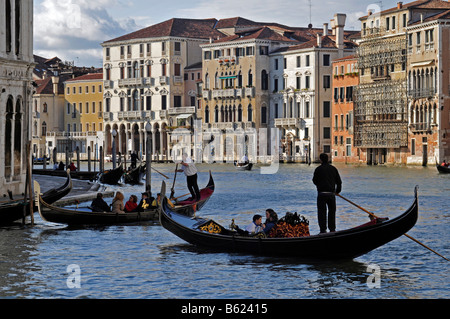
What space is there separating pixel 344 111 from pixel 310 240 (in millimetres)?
47772

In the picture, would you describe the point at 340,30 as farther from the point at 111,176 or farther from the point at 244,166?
the point at 111,176

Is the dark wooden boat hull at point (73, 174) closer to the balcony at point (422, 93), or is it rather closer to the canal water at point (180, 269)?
the canal water at point (180, 269)

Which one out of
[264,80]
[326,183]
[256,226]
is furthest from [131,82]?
[326,183]

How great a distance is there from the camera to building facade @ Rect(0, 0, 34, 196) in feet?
63.8

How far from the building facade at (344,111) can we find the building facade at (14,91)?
39820 mm

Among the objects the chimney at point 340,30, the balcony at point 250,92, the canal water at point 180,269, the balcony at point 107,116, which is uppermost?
the chimney at point 340,30

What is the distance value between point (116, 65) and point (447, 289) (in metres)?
67.8

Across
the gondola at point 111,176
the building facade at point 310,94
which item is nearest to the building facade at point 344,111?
the building facade at point 310,94

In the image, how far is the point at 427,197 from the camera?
27.8m

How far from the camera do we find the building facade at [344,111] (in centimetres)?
5978

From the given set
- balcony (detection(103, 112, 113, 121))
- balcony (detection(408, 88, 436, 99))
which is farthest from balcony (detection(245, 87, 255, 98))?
balcony (detection(408, 88, 436, 99))

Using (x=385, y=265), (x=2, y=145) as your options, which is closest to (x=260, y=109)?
(x=2, y=145)

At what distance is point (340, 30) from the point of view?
6281 centimetres
